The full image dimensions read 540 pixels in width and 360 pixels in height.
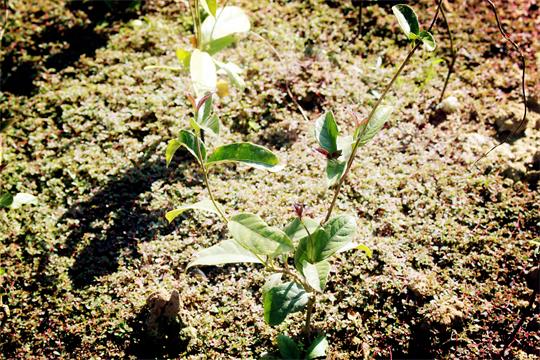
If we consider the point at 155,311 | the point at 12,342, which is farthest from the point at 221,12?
the point at 12,342

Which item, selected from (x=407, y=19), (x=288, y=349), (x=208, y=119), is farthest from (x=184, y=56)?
(x=288, y=349)

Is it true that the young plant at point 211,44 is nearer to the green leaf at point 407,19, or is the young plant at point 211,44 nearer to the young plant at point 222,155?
the young plant at point 222,155

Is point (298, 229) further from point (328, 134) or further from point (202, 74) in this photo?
point (202, 74)

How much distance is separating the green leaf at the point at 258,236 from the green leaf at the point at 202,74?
0.90 meters

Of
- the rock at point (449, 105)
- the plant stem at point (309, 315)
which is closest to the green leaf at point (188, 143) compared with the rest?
the plant stem at point (309, 315)

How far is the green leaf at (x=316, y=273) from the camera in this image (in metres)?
1.94

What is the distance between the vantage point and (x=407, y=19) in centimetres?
189

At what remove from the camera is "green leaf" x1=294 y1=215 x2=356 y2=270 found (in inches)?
81.4

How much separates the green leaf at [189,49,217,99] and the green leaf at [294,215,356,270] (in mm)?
991

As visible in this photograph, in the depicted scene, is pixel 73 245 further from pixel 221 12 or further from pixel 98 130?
pixel 221 12

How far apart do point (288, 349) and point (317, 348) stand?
12 centimetres

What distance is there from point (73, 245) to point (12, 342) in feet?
1.82

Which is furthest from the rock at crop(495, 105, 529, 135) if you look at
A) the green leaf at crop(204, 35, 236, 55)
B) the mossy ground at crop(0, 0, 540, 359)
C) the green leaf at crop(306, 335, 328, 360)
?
the green leaf at crop(306, 335, 328, 360)

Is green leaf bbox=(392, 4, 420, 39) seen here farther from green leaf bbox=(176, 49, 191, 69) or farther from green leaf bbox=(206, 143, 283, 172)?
green leaf bbox=(176, 49, 191, 69)
